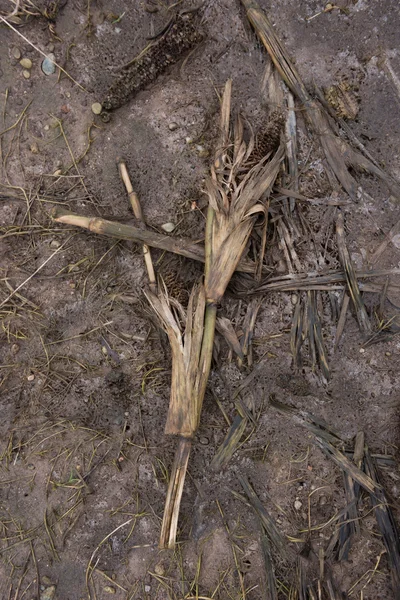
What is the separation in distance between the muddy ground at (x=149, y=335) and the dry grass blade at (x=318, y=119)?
6 centimetres

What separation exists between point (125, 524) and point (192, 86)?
108 inches

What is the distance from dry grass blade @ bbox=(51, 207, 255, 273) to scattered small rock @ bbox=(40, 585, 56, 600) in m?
2.25

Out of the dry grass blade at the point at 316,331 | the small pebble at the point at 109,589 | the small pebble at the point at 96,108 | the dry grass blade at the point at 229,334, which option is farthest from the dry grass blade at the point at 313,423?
the small pebble at the point at 96,108

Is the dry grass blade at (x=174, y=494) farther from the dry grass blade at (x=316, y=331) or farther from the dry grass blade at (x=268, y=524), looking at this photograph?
the dry grass blade at (x=316, y=331)

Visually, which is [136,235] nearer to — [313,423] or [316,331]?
[316,331]

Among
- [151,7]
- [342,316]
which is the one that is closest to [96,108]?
[151,7]

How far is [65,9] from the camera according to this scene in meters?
2.36

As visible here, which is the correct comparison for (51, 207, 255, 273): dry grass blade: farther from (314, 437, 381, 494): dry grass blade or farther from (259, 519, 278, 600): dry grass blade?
(259, 519, 278, 600): dry grass blade

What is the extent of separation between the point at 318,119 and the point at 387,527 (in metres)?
2.48

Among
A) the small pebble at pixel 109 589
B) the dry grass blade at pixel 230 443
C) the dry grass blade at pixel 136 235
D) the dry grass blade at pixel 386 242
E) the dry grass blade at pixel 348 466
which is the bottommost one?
the small pebble at pixel 109 589

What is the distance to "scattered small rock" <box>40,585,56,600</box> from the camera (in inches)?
100

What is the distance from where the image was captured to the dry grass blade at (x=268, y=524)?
2482 millimetres

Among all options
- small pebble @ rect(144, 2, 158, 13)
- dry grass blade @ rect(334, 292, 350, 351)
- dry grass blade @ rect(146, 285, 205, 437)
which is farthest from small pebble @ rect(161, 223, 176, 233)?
small pebble @ rect(144, 2, 158, 13)

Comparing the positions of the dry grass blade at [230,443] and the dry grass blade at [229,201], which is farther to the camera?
the dry grass blade at [230,443]
